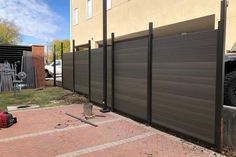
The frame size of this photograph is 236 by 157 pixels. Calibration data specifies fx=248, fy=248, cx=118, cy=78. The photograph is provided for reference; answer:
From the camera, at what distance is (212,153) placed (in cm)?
468

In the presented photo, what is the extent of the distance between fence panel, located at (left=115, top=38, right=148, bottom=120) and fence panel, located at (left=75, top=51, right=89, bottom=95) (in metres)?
2.96

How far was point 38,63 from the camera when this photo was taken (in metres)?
15.9

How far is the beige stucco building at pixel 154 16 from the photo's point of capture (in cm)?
916

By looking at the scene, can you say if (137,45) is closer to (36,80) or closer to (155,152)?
(155,152)

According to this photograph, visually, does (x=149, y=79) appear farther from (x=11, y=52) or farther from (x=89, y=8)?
(x=89, y=8)

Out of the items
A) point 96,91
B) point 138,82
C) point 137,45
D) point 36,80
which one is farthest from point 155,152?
point 36,80

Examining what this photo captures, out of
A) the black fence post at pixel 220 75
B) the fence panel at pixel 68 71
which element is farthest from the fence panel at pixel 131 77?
the fence panel at pixel 68 71

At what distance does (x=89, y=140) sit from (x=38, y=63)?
1152 centimetres

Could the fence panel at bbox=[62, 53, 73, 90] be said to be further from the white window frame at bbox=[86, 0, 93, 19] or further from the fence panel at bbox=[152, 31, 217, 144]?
the fence panel at bbox=[152, 31, 217, 144]

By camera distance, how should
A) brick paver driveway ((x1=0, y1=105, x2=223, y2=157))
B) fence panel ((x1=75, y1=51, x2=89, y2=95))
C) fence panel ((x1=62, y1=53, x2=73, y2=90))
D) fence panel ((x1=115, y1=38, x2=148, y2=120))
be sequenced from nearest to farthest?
brick paver driveway ((x1=0, y1=105, x2=223, y2=157))
fence panel ((x1=115, y1=38, x2=148, y2=120))
fence panel ((x1=75, y1=51, x2=89, y2=95))
fence panel ((x1=62, y1=53, x2=73, y2=90))

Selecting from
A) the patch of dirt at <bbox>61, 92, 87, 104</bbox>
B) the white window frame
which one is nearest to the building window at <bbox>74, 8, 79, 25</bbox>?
the white window frame

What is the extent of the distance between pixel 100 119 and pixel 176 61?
2978 millimetres

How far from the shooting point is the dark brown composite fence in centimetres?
482

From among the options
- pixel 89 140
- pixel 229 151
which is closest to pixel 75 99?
pixel 89 140
